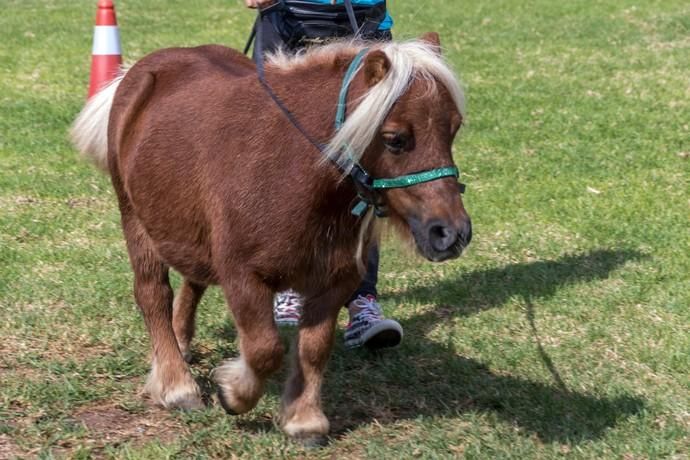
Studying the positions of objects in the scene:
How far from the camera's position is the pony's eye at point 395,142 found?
3715 millimetres

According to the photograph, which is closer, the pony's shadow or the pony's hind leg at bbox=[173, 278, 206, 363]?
the pony's shadow

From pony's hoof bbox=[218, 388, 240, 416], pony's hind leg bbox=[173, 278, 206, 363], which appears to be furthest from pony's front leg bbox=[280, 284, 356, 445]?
pony's hind leg bbox=[173, 278, 206, 363]

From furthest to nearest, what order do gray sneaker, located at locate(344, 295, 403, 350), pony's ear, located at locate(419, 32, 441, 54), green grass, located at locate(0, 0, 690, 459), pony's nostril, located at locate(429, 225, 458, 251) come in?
gray sneaker, located at locate(344, 295, 403, 350) < green grass, located at locate(0, 0, 690, 459) < pony's ear, located at locate(419, 32, 441, 54) < pony's nostril, located at locate(429, 225, 458, 251)

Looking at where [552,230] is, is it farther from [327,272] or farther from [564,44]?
[564,44]

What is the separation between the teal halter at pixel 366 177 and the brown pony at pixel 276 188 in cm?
2

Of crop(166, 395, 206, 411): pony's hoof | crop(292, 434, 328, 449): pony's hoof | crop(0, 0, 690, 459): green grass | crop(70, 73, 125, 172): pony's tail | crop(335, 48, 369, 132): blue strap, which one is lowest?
crop(0, 0, 690, 459): green grass

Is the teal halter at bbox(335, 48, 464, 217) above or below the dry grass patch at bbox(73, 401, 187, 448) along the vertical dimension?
above

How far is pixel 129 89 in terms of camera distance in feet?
15.8

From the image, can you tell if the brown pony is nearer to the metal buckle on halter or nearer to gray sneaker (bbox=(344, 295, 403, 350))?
the metal buckle on halter

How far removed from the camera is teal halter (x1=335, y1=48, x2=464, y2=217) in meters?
3.72

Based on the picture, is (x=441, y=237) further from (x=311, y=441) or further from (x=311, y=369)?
(x=311, y=441)

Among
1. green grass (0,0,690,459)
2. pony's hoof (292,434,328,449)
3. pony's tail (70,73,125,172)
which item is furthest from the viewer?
pony's tail (70,73,125,172)

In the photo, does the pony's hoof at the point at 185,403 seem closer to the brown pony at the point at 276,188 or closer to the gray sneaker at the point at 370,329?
the brown pony at the point at 276,188

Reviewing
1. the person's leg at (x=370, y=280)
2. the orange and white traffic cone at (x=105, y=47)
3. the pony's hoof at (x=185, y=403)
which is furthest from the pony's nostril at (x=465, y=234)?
the orange and white traffic cone at (x=105, y=47)
